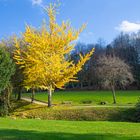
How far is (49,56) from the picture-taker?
3731 cm

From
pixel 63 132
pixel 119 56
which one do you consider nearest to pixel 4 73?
pixel 63 132

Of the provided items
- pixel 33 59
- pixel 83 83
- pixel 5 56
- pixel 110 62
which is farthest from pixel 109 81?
pixel 83 83

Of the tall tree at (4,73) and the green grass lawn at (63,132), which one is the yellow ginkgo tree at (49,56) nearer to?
the tall tree at (4,73)

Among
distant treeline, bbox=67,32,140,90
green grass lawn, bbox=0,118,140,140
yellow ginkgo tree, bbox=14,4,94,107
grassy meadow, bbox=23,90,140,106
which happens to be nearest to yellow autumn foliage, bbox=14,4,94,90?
yellow ginkgo tree, bbox=14,4,94,107

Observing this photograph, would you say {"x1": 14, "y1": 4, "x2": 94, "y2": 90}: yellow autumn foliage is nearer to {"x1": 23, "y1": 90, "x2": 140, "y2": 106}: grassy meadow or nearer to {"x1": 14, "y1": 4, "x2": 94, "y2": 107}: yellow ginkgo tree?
{"x1": 14, "y1": 4, "x2": 94, "y2": 107}: yellow ginkgo tree

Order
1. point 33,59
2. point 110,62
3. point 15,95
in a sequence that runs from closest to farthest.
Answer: point 33,59, point 15,95, point 110,62

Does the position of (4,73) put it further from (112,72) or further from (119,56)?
(119,56)

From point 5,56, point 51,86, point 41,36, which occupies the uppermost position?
point 41,36

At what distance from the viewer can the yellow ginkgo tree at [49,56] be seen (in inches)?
1443

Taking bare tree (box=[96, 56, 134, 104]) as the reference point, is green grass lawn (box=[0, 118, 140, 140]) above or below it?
below

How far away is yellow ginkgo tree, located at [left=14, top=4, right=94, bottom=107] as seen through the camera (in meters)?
36.7

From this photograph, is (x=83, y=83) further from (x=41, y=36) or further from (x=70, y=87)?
(x=41, y=36)

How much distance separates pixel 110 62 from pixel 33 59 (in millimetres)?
16588

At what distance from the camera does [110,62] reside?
50.1 metres
